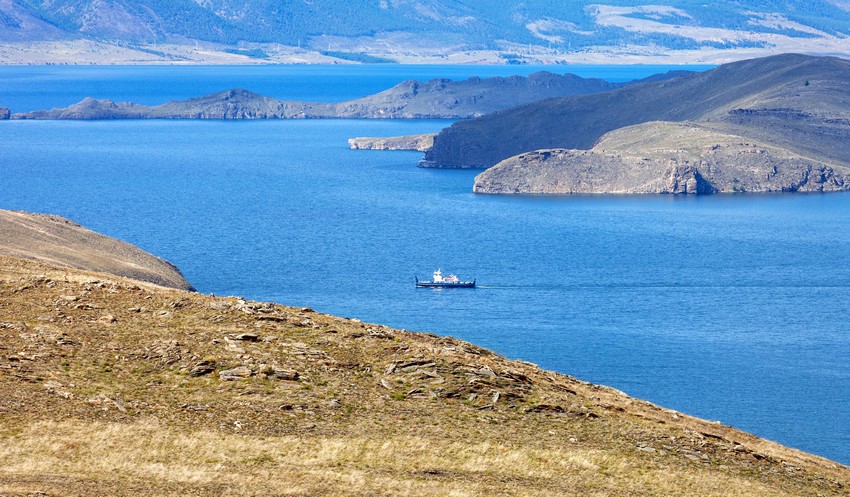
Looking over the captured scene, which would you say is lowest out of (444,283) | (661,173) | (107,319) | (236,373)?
(444,283)

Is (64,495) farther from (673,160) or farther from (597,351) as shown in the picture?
(673,160)

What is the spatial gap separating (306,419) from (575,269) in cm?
8635

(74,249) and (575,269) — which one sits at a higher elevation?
(74,249)

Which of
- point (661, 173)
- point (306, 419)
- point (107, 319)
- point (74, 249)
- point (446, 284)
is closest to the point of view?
point (306, 419)

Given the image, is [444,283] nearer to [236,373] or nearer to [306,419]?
[236,373]

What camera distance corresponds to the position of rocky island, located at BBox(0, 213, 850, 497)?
31250 millimetres

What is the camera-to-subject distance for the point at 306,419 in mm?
34281

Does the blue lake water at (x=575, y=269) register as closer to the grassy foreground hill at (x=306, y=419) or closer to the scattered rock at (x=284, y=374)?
the grassy foreground hill at (x=306, y=419)

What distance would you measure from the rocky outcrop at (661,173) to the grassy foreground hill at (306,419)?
495 feet

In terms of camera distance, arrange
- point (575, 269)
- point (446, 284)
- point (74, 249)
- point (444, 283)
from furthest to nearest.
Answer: point (575, 269)
point (446, 284)
point (444, 283)
point (74, 249)

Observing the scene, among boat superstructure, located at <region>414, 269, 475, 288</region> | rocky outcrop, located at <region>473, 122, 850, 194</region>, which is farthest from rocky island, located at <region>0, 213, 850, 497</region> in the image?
rocky outcrop, located at <region>473, 122, 850, 194</region>

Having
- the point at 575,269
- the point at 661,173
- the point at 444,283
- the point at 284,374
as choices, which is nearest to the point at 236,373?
the point at 284,374

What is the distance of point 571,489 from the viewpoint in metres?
31.8

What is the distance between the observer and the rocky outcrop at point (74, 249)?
242 ft
